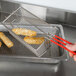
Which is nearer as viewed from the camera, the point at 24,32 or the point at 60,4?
the point at 24,32

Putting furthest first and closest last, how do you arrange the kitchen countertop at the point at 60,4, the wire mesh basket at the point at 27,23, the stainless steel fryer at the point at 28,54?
the kitchen countertop at the point at 60,4 → the wire mesh basket at the point at 27,23 → the stainless steel fryer at the point at 28,54

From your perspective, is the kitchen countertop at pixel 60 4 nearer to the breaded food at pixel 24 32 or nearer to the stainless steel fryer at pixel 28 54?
the stainless steel fryer at pixel 28 54

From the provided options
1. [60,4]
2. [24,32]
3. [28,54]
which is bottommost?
[28,54]

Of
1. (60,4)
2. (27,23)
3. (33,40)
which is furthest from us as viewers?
(60,4)

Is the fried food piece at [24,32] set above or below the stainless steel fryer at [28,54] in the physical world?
above

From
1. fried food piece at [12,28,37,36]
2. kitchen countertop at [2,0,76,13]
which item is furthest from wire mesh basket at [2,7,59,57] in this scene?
kitchen countertop at [2,0,76,13]

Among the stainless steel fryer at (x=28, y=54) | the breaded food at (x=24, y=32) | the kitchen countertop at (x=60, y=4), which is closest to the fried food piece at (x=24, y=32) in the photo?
the breaded food at (x=24, y=32)

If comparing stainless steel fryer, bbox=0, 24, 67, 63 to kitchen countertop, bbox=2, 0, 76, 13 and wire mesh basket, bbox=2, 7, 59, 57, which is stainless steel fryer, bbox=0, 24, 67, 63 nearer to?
wire mesh basket, bbox=2, 7, 59, 57

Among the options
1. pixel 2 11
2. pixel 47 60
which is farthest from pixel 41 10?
pixel 47 60

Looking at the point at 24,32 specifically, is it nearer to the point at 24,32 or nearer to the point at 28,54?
the point at 24,32

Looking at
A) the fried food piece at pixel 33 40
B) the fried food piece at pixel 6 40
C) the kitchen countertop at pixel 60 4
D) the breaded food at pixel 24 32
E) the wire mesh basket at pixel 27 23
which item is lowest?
the fried food piece at pixel 6 40

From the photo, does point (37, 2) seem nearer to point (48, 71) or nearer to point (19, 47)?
point (19, 47)

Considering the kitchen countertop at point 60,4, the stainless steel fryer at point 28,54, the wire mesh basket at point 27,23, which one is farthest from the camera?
the kitchen countertop at point 60,4

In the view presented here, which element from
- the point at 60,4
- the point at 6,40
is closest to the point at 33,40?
the point at 6,40
